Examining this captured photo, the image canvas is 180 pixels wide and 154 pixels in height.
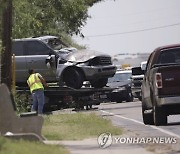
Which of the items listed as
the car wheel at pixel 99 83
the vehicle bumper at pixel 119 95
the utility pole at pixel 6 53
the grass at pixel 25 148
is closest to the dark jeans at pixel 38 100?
the utility pole at pixel 6 53

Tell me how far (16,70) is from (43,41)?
167cm

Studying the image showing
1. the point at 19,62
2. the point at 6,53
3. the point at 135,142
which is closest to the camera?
the point at 135,142

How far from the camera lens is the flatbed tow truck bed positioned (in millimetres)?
25516

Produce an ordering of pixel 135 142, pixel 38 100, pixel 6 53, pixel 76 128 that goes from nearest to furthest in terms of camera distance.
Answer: pixel 135 142
pixel 76 128
pixel 6 53
pixel 38 100

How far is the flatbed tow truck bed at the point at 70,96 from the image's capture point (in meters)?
25.5

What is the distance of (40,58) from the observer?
25.7m

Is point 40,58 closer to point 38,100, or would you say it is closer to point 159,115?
point 38,100

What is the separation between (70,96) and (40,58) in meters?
1.92

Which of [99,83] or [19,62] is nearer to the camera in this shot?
[19,62]

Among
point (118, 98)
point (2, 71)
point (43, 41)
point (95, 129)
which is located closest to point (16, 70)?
point (43, 41)

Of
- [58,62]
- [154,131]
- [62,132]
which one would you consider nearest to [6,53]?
[58,62]

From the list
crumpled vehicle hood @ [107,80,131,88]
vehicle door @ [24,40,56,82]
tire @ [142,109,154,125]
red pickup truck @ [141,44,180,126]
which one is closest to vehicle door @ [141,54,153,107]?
red pickup truck @ [141,44,180,126]

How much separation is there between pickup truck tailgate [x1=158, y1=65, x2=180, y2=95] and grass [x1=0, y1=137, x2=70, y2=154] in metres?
4.20

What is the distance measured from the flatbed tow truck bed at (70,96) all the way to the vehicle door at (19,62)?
0.48 m
